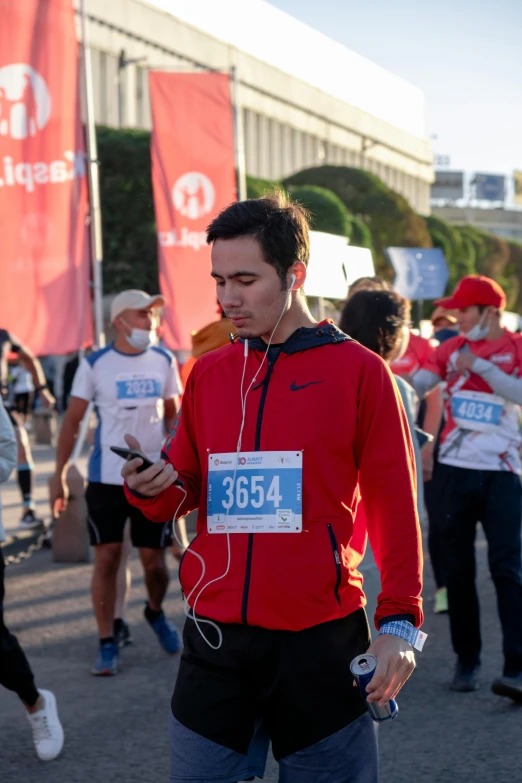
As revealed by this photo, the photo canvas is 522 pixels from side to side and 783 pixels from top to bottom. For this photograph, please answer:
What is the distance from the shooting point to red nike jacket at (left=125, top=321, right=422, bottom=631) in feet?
8.96

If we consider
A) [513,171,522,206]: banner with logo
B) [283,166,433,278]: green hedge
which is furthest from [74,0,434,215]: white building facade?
[513,171,522,206]: banner with logo

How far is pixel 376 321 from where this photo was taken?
457cm

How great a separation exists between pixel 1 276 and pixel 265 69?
61.6m

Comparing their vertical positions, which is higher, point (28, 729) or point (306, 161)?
point (306, 161)

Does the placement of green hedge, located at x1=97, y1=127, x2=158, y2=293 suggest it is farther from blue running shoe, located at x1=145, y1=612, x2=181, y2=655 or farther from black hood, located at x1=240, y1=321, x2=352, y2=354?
black hood, located at x1=240, y1=321, x2=352, y2=354

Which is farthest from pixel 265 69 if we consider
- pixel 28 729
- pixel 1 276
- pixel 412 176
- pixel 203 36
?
pixel 28 729

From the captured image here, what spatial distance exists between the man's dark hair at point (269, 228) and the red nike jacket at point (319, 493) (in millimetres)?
181

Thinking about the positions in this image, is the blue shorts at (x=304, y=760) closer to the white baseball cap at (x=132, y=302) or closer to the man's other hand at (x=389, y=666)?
the man's other hand at (x=389, y=666)

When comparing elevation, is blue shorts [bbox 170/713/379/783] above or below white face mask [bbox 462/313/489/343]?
below

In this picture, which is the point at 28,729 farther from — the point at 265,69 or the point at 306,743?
the point at 265,69

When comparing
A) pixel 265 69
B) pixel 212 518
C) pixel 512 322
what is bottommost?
pixel 512 322

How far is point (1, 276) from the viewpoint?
1009 cm

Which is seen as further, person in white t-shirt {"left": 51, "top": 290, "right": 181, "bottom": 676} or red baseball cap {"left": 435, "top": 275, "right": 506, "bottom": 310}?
person in white t-shirt {"left": 51, "top": 290, "right": 181, "bottom": 676}

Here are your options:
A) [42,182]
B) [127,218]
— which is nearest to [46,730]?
[42,182]
